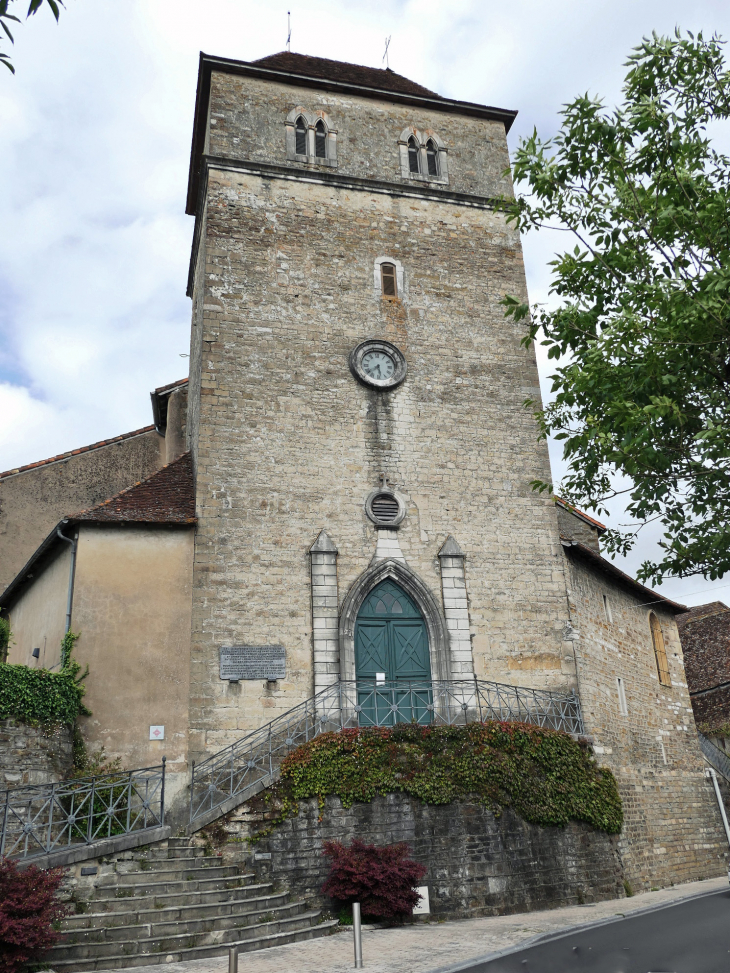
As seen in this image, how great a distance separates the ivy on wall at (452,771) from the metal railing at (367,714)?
2.00 ft

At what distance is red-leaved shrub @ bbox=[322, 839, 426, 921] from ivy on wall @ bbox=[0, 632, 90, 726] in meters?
4.40

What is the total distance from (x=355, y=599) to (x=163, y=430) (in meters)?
8.14

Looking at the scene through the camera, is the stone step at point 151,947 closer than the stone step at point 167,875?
Yes

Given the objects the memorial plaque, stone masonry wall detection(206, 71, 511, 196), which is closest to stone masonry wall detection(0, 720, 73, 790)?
the memorial plaque

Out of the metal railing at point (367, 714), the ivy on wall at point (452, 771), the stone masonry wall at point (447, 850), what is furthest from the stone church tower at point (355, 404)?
the stone masonry wall at point (447, 850)

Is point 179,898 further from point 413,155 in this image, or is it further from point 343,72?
point 343,72

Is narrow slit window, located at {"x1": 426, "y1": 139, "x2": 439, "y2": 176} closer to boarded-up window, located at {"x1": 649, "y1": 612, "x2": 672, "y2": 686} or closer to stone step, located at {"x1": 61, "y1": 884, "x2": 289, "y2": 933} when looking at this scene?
boarded-up window, located at {"x1": 649, "y1": 612, "x2": 672, "y2": 686}

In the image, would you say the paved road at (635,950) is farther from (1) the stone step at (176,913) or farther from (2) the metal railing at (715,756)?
(2) the metal railing at (715,756)

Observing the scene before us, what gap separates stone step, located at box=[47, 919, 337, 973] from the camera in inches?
339

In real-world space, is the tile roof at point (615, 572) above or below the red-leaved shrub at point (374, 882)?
above

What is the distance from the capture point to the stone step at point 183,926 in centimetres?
897

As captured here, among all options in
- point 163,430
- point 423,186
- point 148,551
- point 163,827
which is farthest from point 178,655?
point 423,186

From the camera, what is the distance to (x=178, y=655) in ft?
44.3

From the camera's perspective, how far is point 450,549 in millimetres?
15609
